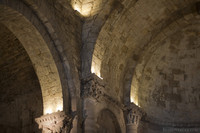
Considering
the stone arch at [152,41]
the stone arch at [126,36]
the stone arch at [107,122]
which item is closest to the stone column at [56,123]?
the stone arch at [107,122]

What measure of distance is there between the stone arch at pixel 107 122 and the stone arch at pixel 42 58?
1.66 m

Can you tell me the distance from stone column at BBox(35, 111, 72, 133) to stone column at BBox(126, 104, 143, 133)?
3.10 metres

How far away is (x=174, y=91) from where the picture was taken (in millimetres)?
15344

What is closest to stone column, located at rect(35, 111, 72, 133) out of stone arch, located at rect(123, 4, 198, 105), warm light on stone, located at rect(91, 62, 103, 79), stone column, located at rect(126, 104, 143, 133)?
warm light on stone, located at rect(91, 62, 103, 79)

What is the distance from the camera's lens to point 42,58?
11.2m

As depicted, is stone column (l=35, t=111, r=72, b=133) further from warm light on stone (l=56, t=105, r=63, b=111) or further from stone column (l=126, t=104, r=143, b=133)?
stone column (l=126, t=104, r=143, b=133)

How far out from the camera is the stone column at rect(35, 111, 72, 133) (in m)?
10.7

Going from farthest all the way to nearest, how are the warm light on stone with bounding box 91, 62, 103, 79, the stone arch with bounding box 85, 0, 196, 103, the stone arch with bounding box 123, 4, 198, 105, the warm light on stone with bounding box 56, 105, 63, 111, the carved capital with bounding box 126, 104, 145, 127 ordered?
the stone arch with bounding box 123, 4, 198, 105 → the carved capital with bounding box 126, 104, 145, 127 → the stone arch with bounding box 85, 0, 196, 103 → the warm light on stone with bounding box 91, 62, 103, 79 → the warm light on stone with bounding box 56, 105, 63, 111

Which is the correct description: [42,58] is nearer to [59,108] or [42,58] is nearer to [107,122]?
[59,108]

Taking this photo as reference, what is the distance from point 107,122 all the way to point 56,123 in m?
2.21

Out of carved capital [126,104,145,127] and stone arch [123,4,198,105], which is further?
stone arch [123,4,198,105]

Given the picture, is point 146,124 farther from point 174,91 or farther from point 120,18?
point 120,18

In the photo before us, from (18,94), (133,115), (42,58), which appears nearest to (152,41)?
(133,115)

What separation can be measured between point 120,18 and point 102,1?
2.94 feet
